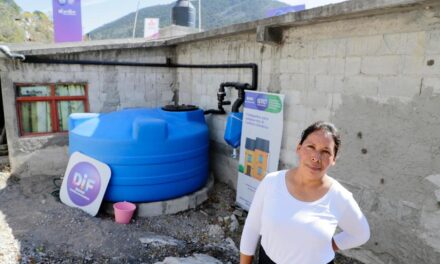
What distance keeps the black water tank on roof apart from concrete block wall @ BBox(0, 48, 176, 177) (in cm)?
415

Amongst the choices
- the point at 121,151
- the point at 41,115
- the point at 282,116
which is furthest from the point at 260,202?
the point at 41,115

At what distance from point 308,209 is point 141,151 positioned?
3.26 m

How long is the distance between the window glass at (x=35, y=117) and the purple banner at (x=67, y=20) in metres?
3.40

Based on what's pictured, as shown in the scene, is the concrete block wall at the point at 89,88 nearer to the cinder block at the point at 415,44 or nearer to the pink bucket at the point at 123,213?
the pink bucket at the point at 123,213

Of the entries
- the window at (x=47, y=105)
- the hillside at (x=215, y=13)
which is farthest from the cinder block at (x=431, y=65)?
the hillside at (x=215, y=13)

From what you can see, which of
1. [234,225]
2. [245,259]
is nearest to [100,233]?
[234,225]

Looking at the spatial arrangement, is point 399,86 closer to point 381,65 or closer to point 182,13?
point 381,65

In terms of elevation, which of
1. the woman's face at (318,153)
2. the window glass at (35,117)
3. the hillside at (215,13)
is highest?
the hillside at (215,13)

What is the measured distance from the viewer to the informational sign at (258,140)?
4277 mm

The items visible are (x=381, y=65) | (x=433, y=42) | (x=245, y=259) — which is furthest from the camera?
(x=381, y=65)

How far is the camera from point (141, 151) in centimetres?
445

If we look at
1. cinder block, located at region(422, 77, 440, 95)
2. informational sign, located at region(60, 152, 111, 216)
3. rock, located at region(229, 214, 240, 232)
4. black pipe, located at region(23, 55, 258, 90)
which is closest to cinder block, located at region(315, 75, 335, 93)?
cinder block, located at region(422, 77, 440, 95)

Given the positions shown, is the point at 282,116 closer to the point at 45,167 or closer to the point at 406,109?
the point at 406,109

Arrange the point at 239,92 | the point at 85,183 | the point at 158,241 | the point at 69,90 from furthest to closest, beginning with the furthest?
the point at 69,90 → the point at 239,92 → the point at 85,183 → the point at 158,241
